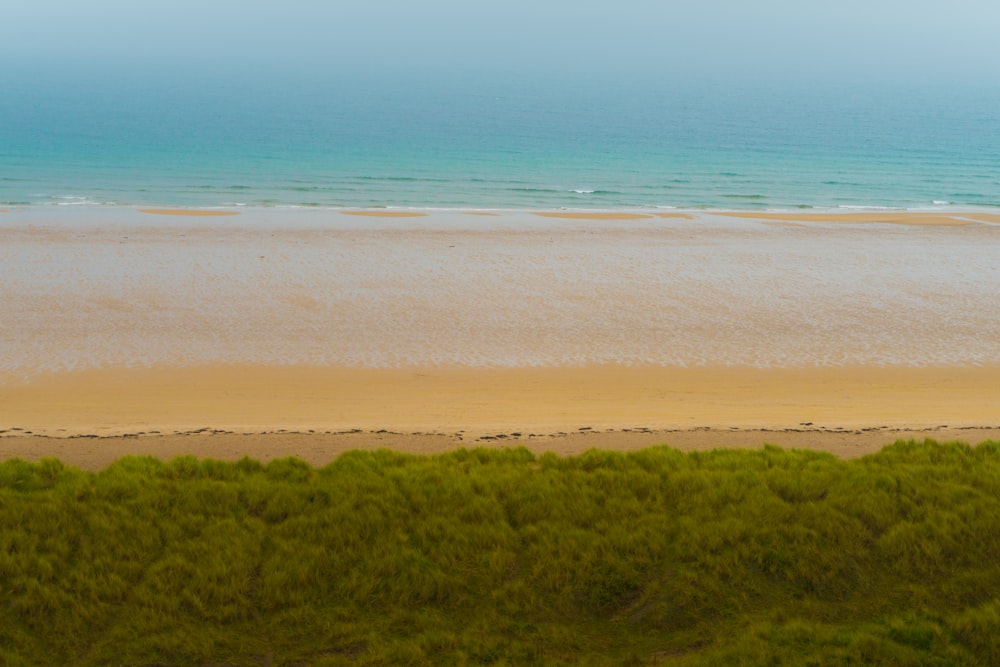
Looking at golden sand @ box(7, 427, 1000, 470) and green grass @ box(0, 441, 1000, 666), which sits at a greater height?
golden sand @ box(7, 427, 1000, 470)

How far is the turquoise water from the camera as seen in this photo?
104 feet

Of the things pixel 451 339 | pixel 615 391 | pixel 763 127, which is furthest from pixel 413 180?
pixel 763 127

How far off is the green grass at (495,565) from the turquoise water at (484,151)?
74.0 feet

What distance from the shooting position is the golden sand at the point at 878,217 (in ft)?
86.7

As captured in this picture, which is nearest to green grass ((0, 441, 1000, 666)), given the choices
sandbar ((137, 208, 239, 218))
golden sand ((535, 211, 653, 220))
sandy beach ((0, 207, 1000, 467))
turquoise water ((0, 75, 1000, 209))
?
sandy beach ((0, 207, 1000, 467))

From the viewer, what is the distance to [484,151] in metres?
45.5

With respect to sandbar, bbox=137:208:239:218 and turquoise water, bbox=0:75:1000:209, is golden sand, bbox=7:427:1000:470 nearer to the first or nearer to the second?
sandbar, bbox=137:208:239:218

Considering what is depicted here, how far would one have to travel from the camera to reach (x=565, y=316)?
567 inches

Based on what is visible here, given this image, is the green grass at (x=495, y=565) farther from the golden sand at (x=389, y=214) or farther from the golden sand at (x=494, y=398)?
the golden sand at (x=389, y=214)

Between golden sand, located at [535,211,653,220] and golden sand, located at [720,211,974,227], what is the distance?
3.12 meters

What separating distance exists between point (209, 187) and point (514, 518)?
28.0 metres

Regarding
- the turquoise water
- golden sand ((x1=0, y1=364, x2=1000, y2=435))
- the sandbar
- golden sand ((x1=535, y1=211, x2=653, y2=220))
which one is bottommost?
golden sand ((x1=0, y1=364, x2=1000, y2=435))

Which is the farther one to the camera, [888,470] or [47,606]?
[888,470]

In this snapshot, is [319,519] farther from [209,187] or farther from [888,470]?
[209,187]
